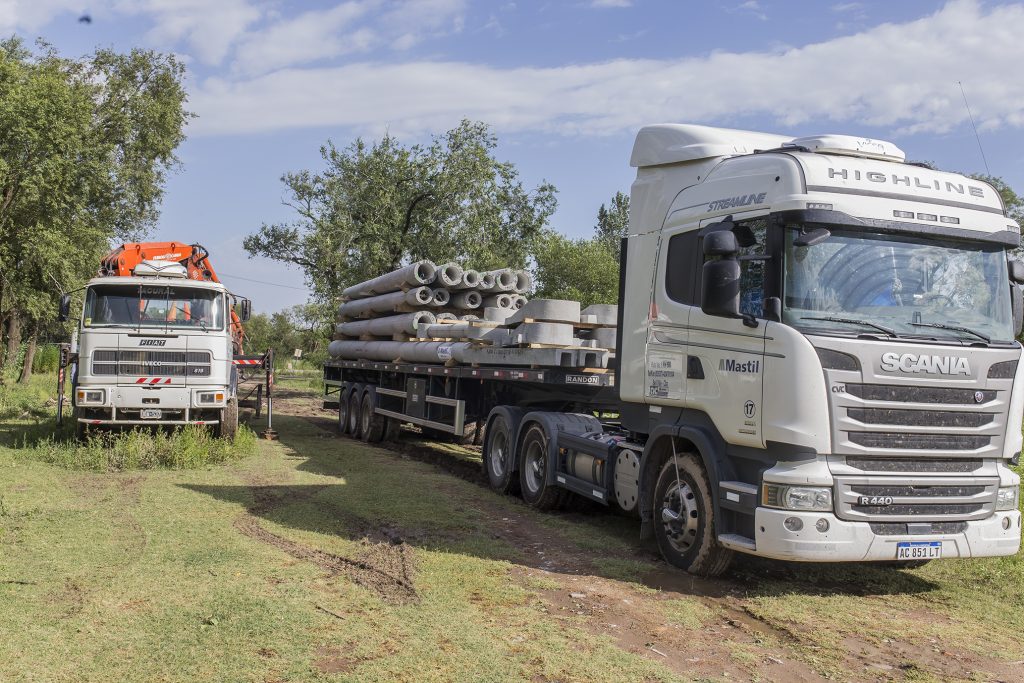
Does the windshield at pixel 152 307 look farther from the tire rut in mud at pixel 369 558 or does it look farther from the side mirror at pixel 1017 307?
the side mirror at pixel 1017 307

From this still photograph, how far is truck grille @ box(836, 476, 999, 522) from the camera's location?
6129 mm

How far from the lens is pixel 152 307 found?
13117mm

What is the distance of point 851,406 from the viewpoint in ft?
20.1

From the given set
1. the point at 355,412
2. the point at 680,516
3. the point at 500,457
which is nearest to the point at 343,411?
the point at 355,412

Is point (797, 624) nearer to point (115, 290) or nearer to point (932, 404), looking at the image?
point (932, 404)

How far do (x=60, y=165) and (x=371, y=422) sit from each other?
13063mm

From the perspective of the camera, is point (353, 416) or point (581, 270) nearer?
point (353, 416)

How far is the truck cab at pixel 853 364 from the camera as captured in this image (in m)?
6.12

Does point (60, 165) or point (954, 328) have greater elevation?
point (60, 165)

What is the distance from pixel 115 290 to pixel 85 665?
936 cm

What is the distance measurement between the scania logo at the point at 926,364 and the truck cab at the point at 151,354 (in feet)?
33.0

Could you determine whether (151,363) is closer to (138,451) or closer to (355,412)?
(138,451)

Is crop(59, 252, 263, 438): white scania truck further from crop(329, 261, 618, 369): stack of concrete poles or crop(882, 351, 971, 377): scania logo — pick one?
crop(882, 351, 971, 377): scania logo

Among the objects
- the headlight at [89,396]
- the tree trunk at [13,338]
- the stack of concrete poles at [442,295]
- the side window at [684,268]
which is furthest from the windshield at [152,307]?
the tree trunk at [13,338]
